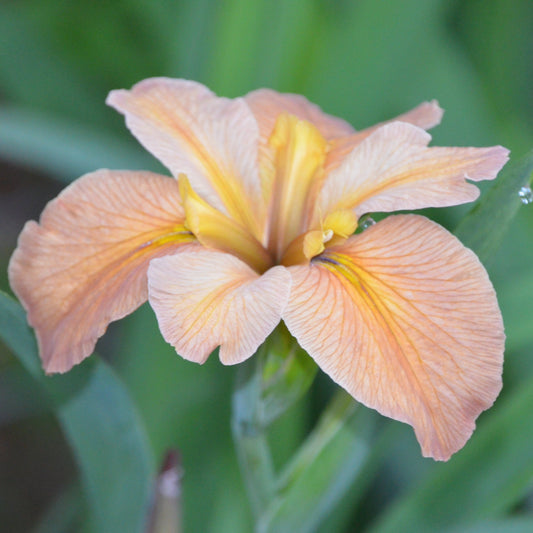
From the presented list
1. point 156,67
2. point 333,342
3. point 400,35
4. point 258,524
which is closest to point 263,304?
point 333,342

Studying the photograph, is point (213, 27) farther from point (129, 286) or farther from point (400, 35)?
point (129, 286)

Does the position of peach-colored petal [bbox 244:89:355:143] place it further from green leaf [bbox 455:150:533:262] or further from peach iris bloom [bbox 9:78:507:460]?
green leaf [bbox 455:150:533:262]

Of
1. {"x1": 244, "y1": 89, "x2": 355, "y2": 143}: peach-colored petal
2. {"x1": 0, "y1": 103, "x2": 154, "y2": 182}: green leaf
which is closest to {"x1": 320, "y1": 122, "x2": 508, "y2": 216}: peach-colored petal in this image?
{"x1": 244, "y1": 89, "x2": 355, "y2": 143}: peach-colored petal

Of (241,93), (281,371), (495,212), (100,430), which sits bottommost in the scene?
(100,430)

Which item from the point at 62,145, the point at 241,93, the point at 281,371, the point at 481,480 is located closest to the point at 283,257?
the point at 281,371

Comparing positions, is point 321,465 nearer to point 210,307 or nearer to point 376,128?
point 210,307

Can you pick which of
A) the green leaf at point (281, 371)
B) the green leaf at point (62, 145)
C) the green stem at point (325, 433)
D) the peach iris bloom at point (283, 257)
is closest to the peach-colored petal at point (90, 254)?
the peach iris bloom at point (283, 257)

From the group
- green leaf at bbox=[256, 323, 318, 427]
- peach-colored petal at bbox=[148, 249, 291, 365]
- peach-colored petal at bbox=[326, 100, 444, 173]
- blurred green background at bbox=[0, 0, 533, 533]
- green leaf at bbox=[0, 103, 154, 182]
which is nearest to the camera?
peach-colored petal at bbox=[148, 249, 291, 365]
